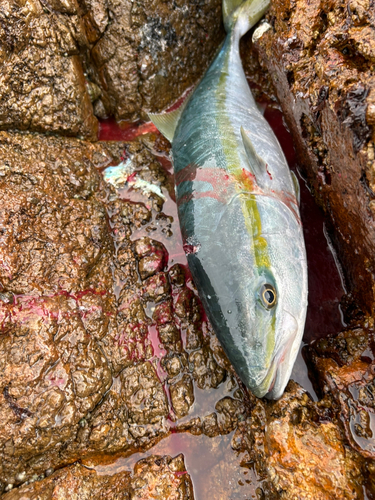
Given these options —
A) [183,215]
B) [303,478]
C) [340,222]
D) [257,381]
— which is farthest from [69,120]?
[303,478]

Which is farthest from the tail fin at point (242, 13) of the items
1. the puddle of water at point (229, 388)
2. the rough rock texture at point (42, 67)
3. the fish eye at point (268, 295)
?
the fish eye at point (268, 295)

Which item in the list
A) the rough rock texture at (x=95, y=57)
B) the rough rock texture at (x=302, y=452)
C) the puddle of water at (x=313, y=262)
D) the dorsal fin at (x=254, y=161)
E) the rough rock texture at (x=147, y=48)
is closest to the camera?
the rough rock texture at (x=302, y=452)

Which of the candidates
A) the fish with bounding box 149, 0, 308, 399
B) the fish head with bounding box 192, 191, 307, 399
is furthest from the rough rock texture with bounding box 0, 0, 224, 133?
the fish head with bounding box 192, 191, 307, 399

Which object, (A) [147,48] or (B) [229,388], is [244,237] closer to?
(B) [229,388]

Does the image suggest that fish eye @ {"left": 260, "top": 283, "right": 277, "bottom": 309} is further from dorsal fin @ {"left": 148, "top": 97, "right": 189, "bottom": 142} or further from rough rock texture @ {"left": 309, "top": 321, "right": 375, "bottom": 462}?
dorsal fin @ {"left": 148, "top": 97, "right": 189, "bottom": 142}

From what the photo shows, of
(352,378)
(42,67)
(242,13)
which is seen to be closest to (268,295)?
(352,378)

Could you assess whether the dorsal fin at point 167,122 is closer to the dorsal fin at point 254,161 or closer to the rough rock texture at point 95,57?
the rough rock texture at point 95,57

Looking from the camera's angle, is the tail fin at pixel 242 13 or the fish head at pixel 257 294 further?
the tail fin at pixel 242 13

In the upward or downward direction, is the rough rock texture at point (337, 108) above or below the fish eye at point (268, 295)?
above
